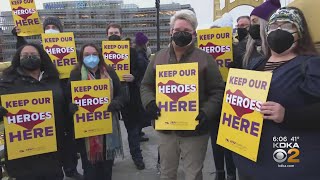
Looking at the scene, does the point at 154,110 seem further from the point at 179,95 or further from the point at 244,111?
the point at 244,111

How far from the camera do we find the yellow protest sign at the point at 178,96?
3119 mm

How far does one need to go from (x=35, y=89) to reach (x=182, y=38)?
145cm

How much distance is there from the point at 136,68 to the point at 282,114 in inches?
139

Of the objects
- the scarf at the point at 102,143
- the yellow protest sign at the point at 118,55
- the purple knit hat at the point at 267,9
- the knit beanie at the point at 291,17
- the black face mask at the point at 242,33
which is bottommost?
the scarf at the point at 102,143

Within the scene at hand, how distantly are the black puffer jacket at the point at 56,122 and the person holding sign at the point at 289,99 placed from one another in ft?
6.49

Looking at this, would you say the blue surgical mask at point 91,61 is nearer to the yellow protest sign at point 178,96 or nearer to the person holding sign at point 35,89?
the person holding sign at point 35,89

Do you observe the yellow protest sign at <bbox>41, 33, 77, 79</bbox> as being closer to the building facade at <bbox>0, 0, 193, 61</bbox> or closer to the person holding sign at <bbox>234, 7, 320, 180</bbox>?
the person holding sign at <bbox>234, 7, 320, 180</bbox>

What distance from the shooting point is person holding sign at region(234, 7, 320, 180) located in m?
2.15

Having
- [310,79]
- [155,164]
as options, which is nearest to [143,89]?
[310,79]

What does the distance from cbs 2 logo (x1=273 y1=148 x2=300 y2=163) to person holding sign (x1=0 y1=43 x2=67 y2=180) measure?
209cm

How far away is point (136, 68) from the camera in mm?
5473

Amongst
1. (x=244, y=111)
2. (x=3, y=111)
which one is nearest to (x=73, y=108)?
(x=3, y=111)

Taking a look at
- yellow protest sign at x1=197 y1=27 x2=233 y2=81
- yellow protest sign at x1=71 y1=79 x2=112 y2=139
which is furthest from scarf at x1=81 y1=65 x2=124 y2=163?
yellow protest sign at x1=197 y1=27 x2=233 y2=81

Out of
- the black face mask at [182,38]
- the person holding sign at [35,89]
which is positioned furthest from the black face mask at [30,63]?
the black face mask at [182,38]
